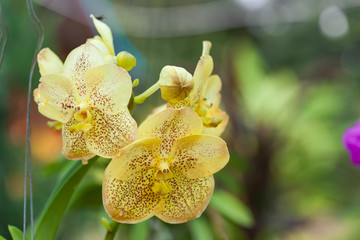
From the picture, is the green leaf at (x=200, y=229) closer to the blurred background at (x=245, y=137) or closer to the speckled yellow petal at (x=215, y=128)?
the blurred background at (x=245, y=137)

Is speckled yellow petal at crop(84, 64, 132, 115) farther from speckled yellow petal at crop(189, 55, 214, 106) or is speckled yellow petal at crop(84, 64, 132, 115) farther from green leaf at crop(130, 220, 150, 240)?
green leaf at crop(130, 220, 150, 240)

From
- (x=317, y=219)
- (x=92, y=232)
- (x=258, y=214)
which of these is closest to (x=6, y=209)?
(x=92, y=232)

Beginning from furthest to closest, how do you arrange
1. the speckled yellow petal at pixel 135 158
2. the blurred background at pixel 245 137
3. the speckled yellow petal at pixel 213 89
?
the blurred background at pixel 245 137, the speckled yellow petal at pixel 213 89, the speckled yellow petal at pixel 135 158

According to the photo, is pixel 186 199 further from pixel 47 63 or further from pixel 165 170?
pixel 47 63

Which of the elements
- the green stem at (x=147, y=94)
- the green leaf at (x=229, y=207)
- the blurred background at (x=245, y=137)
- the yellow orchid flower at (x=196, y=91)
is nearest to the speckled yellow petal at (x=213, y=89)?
the yellow orchid flower at (x=196, y=91)

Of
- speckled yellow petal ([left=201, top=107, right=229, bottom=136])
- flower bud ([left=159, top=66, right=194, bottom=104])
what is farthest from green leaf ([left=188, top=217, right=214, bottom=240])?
flower bud ([left=159, top=66, right=194, bottom=104])

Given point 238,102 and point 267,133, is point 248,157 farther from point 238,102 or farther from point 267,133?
point 238,102
